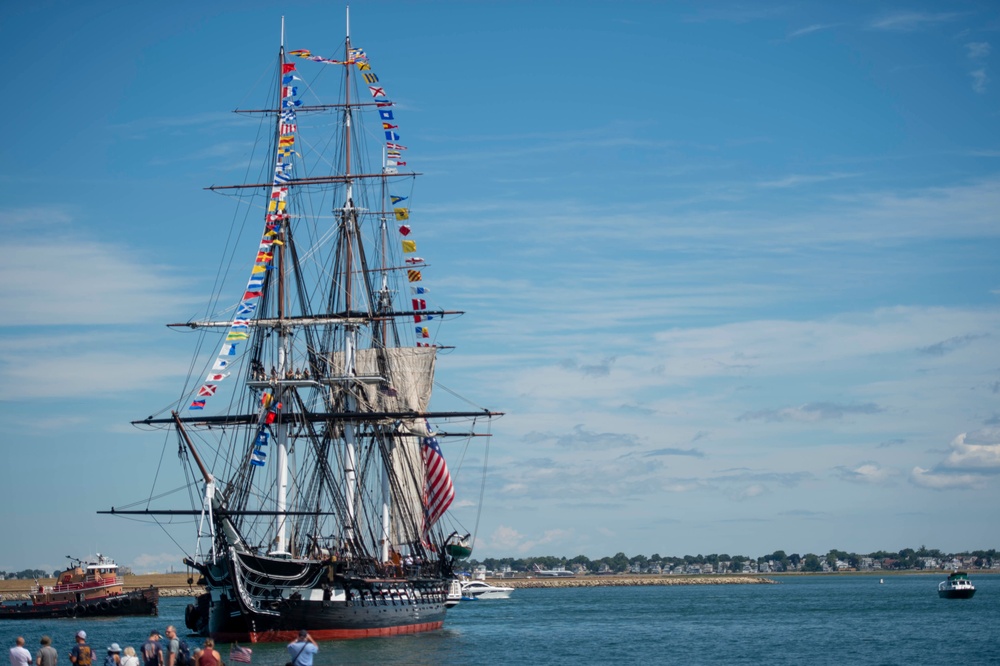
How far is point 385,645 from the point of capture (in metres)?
54.2

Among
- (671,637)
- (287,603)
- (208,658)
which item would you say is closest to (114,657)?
(208,658)

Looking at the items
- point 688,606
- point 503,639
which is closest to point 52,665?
point 503,639

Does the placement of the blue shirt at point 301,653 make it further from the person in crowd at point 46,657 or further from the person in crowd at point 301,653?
the person in crowd at point 46,657

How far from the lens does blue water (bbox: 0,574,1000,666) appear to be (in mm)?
50281

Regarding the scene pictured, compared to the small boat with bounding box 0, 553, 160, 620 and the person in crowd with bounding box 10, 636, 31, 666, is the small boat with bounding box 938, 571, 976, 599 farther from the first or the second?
the person in crowd with bounding box 10, 636, 31, 666

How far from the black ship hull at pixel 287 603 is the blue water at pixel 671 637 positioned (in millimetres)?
995

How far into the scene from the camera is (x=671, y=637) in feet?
213

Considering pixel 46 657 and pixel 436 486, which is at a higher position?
pixel 436 486

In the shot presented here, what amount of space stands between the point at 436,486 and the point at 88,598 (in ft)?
89.0

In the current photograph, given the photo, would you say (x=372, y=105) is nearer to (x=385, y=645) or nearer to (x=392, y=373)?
(x=392, y=373)

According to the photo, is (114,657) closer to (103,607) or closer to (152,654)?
(152,654)

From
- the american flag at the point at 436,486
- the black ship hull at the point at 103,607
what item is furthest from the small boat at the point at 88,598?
the american flag at the point at 436,486

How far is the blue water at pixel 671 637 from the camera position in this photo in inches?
1980

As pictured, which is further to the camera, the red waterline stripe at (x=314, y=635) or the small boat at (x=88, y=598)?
the small boat at (x=88, y=598)
